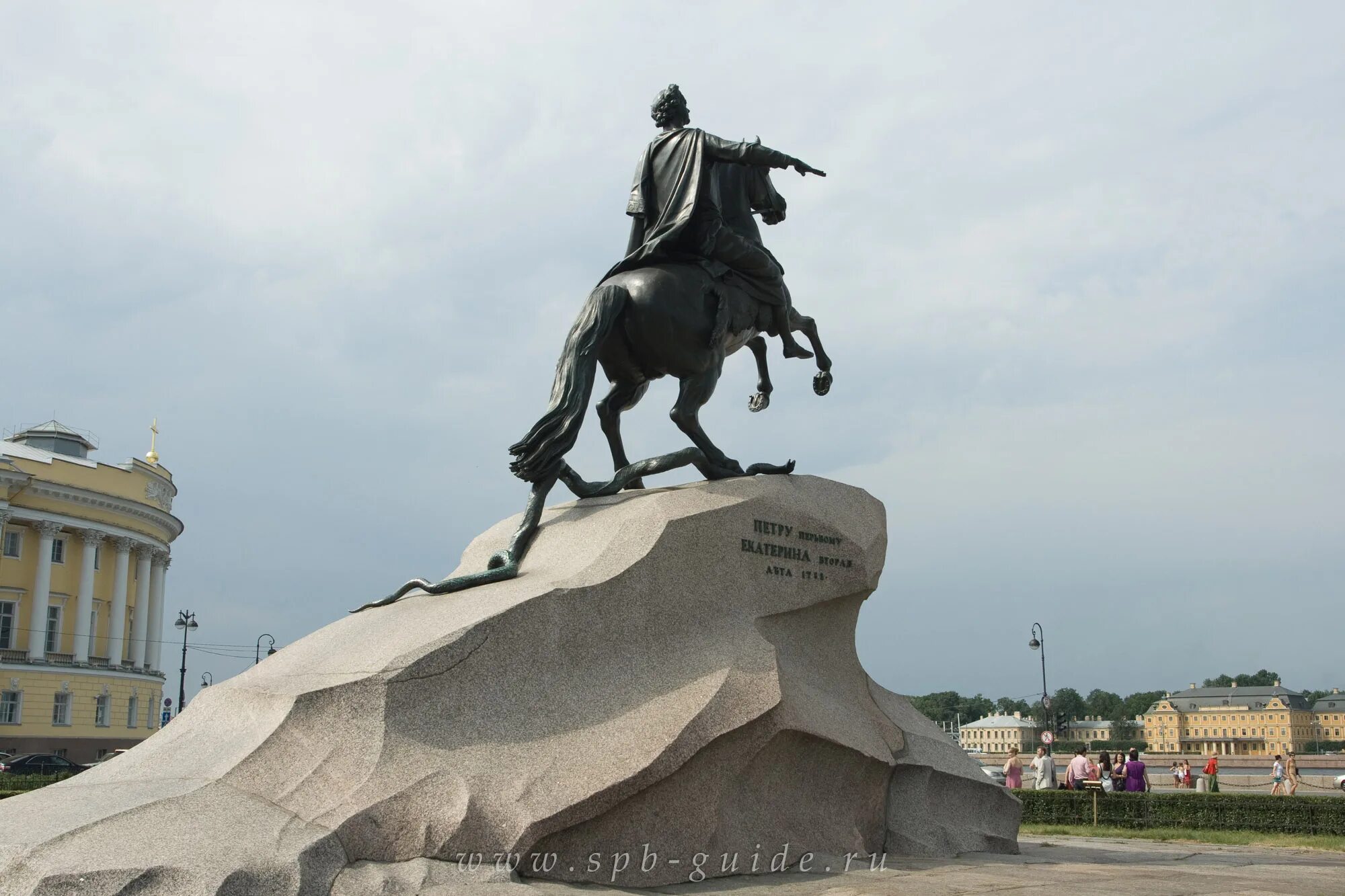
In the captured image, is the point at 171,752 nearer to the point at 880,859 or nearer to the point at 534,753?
the point at 534,753

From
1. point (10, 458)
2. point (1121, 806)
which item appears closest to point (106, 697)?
point (10, 458)

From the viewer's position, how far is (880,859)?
866 centimetres

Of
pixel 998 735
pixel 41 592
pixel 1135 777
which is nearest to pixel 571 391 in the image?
pixel 1135 777

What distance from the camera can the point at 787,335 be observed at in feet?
36.9

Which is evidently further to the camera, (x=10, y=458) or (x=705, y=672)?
(x=10, y=458)

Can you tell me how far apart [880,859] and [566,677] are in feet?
9.50

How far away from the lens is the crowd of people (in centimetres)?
1875

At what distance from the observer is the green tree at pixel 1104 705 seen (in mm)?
159200

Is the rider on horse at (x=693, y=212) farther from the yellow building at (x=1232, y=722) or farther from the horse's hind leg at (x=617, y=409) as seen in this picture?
the yellow building at (x=1232, y=722)

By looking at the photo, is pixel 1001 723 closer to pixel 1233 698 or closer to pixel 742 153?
pixel 1233 698

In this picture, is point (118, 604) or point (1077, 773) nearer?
point (1077, 773)

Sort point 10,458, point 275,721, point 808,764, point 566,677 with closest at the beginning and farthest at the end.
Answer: point 275,721, point 566,677, point 808,764, point 10,458

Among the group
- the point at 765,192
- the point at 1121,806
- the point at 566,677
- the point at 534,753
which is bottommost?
the point at 1121,806

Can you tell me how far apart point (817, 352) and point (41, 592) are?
49.8 m
